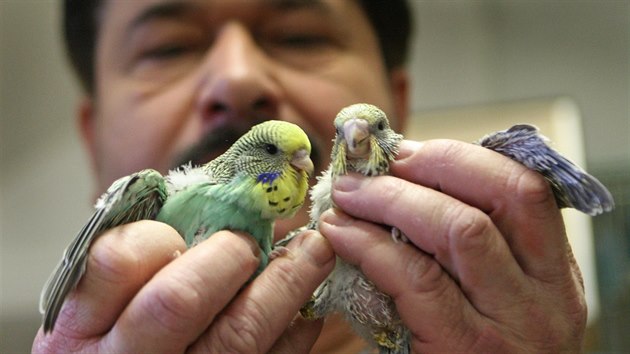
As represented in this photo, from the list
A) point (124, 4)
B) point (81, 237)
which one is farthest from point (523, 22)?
point (81, 237)

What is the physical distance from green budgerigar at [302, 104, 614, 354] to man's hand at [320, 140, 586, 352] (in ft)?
0.04

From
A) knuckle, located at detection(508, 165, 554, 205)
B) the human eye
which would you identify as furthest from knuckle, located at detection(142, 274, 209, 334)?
the human eye

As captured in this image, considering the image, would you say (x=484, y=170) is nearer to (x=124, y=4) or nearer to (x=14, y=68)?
(x=124, y=4)

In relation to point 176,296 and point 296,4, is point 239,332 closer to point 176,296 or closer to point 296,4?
point 176,296

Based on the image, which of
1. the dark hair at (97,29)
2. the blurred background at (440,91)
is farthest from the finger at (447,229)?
the blurred background at (440,91)

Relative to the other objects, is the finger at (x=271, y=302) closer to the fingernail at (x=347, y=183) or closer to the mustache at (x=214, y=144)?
the fingernail at (x=347, y=183)

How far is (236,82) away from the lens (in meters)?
0.95

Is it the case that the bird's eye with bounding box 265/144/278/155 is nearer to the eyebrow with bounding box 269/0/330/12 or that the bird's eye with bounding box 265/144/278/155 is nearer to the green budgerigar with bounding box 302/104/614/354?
the green budgerigar with bounding box 302/104/614/354

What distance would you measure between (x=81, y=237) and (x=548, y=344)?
519 millimetres

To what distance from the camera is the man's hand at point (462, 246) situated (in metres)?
0.55

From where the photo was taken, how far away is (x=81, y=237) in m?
0.51

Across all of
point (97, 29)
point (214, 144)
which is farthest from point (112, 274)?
point (97, 29)

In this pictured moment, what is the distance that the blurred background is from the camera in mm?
1769

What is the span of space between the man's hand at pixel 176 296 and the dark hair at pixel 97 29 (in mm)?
819
